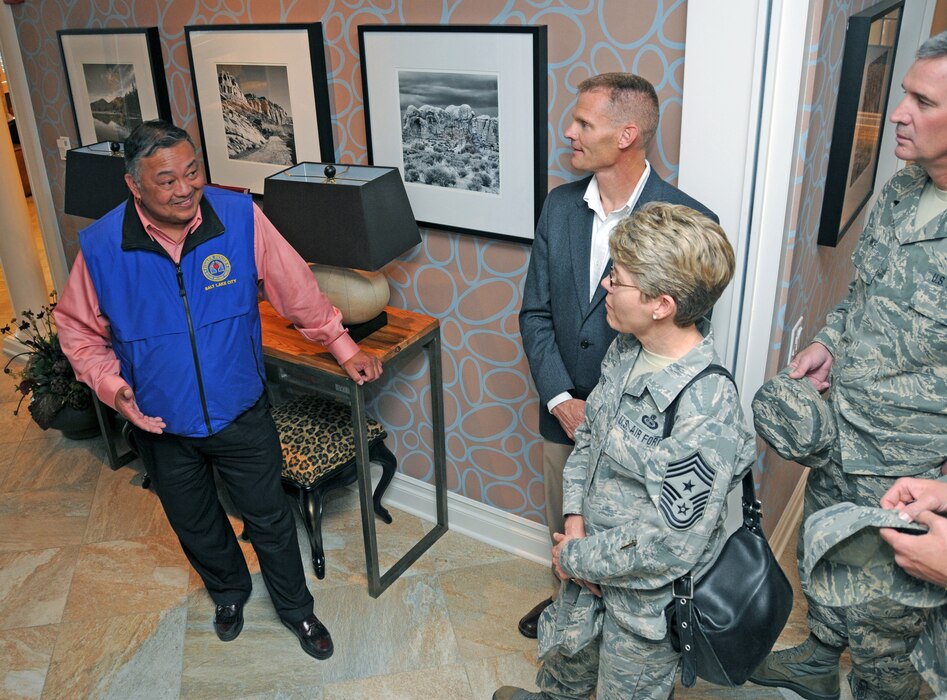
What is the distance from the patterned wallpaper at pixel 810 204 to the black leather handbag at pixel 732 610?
27.9 inches

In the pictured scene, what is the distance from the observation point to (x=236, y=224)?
2.29 m

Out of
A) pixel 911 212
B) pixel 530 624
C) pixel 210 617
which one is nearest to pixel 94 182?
pixel 210 617

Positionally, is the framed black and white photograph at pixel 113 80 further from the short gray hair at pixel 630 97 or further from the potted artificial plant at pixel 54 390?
the short gray hair at pixel 630 97

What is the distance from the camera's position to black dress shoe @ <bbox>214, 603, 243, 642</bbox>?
2.71 metres

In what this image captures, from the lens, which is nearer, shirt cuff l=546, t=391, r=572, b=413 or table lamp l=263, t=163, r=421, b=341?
shirt cuff l=546, t=391, r=572, b=413

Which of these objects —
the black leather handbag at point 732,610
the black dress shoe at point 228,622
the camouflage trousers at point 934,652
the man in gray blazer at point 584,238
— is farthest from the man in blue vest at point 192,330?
the camouflage trousers at point 934,652

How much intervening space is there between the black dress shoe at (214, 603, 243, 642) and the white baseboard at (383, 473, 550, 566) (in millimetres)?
780

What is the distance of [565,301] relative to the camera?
7.25ft

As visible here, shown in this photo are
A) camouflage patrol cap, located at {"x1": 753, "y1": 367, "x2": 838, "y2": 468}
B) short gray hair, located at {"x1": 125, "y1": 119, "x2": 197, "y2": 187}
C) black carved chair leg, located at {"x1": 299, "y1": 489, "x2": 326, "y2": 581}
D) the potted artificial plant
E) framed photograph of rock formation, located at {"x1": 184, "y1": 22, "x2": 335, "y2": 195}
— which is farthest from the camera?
the potted artificial plant

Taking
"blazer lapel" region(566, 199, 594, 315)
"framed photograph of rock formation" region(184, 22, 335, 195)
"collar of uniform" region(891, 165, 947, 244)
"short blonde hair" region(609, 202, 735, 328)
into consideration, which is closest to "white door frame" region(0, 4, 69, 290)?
"framed photograph of rock formation" region(184, 22, 335, 195)

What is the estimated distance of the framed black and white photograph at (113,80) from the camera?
3281mm

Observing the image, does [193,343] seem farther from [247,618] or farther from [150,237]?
[247,618]

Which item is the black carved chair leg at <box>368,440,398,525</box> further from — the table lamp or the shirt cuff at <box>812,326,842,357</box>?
the shirt cuff at <box>812,326,842,357</box>

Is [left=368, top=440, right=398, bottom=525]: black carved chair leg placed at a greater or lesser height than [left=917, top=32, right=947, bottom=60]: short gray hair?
lesser
